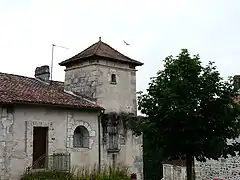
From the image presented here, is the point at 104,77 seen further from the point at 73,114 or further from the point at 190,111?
the point at 190,111

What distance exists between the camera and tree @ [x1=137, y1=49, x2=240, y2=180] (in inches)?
522

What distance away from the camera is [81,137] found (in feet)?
58.1

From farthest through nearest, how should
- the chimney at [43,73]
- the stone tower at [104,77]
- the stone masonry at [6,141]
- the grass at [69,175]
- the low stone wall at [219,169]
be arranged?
the low stone wall at [219,169]
the chimney at [43,73]
the stone tower at [104,77]
the stone masonry at [6,141]
the grass at [69,175]

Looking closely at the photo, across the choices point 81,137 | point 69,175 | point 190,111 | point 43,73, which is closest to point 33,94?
point 81,137

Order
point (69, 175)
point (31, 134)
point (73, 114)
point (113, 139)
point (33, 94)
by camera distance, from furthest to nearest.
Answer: point (113, 139)
point (73, 114)
point (33, 94)
point (31, 134)
point (69, 175)

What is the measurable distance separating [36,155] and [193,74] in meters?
8.74

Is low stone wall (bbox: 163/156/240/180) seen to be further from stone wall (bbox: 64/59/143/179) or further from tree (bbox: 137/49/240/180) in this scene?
tree (bbox: 137/49/240/180)

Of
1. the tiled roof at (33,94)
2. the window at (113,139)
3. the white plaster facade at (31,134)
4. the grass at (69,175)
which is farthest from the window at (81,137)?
the grass at (69,175)

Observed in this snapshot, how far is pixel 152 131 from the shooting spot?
13.9 meters

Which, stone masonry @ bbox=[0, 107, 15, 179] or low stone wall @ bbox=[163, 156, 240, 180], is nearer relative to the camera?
stone masonry @ bbox=[0, 107, 15, 179]

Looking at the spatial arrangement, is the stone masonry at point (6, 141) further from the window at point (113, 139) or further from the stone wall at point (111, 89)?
the window at point (113, 139)

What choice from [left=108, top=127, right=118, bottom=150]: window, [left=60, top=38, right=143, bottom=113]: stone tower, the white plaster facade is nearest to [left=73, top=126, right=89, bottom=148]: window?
the white plaster facade

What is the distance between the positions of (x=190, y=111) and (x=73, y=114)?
19.3 ft

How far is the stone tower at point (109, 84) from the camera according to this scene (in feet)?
60.5
